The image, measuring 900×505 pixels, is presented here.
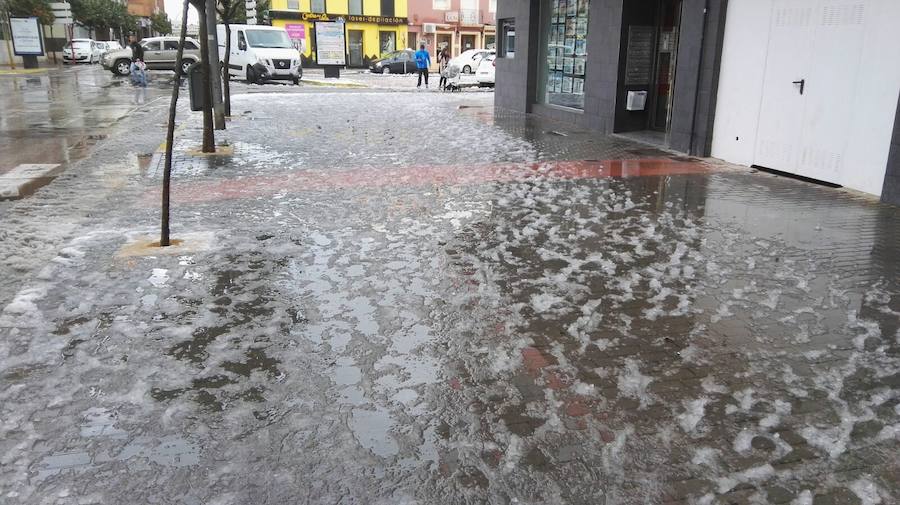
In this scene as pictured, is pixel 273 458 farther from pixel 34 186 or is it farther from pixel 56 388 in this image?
pixel 34 186

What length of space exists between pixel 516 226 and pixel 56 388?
445 centimetres

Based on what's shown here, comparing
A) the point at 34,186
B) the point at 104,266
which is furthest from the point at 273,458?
the point at 34,186

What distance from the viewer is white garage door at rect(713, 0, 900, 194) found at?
8.17 m

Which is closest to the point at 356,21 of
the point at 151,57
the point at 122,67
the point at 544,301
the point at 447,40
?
the point at 447,40

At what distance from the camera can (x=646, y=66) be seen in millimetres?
13703

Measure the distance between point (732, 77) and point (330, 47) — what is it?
28.7m

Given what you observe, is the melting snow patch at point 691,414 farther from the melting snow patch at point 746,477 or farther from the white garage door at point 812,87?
the white garage door at point 812,87

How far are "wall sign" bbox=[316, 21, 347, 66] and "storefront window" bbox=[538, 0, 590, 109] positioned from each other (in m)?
20.9

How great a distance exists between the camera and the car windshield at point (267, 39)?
29.5 metres

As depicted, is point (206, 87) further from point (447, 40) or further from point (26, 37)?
point (447, 40)

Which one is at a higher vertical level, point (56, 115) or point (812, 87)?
point (812, 87)

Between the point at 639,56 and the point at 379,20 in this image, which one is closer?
the point at 639,56

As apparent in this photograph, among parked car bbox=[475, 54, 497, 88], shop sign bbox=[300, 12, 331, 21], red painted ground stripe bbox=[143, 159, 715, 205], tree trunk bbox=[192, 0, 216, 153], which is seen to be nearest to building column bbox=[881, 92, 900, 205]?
red painted ground stripe bbox=[143, 159, 715, 205]

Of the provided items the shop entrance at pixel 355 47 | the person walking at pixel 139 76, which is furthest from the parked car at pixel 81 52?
the person walking at pixel 139 76
